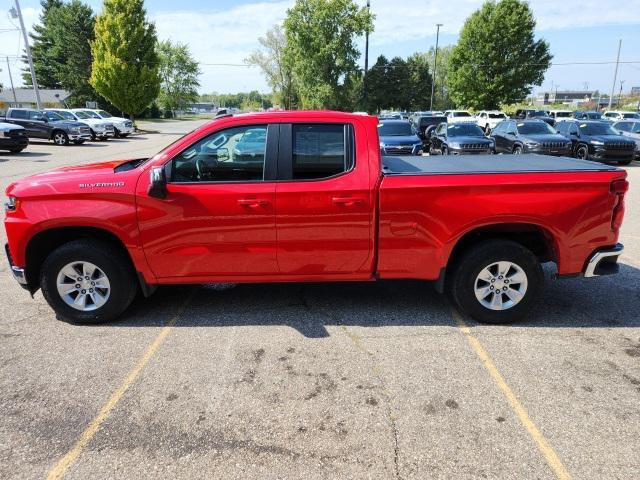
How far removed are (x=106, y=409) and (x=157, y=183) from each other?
68.4 inches

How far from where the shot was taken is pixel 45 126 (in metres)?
24.7

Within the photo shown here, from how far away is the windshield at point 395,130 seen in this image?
16334 millimetres

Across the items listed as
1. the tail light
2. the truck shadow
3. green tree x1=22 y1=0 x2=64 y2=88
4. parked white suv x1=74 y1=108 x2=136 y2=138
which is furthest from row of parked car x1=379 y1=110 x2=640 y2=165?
green tree x1=22 y1=0 x2=64 y2=88

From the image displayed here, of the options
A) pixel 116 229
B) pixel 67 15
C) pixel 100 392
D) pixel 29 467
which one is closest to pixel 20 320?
pixel 116 229

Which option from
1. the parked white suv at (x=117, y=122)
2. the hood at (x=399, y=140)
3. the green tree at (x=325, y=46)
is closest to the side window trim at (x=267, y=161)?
the hood at (x=399, y=140)

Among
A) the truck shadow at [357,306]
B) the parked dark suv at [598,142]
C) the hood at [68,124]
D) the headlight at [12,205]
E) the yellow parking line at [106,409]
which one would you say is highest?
the hood at [68,124]

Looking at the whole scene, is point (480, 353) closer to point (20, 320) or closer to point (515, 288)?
point (515, 288)

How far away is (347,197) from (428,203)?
2.30ft

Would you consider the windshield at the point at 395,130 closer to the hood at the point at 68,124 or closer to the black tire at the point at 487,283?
the black tire at the point at 487,283

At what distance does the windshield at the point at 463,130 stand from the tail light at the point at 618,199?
13.9m

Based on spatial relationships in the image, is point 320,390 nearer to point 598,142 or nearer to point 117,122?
point 598,142

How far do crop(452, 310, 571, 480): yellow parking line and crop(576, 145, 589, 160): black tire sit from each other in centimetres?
1516

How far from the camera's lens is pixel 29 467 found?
2.63 meters

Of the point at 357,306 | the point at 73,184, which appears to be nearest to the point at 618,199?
the point at 357,306
